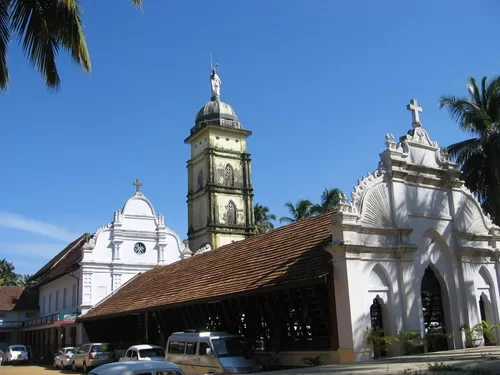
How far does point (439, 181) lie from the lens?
774 inches

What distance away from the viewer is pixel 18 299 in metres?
47.7

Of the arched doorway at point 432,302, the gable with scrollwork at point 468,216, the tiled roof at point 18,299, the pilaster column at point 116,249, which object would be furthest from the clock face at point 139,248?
the gable with scrollwork at point 468,216

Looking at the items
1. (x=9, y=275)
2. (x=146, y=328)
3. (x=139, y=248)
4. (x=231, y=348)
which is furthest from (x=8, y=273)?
(x=231, y=348)

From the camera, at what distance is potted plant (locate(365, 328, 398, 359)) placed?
15.4 meters

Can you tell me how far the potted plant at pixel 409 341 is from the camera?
16.4 meters

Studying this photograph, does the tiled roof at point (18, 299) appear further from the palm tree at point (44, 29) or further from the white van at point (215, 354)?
the palm tree at point (44, 29)

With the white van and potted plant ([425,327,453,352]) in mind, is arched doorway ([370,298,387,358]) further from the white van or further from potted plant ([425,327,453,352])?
the white van

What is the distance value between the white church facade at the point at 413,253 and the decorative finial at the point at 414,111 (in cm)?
4

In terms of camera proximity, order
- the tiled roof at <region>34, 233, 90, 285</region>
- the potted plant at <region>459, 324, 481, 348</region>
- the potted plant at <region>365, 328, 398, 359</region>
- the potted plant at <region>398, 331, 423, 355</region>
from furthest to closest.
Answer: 1. the tiled roof at <region>34, 233, 90, 285</region>
2. the potted plant at <region>459, 324, 481, 348</region>
3. the potted plant at <region>398, 331, 423, 355</region>
4. the potted plant at <region>365, 328, 398, 359</region>

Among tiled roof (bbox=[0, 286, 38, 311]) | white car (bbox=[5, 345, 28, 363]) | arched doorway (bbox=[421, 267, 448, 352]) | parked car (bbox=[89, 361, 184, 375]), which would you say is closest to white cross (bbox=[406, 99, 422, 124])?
arched doorway (bbox=[421, 267, 448, 352])

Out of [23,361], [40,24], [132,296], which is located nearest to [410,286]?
[40,24]

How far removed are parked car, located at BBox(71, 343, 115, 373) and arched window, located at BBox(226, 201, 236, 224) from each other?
3290 cm

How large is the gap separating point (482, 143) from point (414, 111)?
31.9 ft

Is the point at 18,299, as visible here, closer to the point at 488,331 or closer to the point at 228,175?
the point at 228,175
